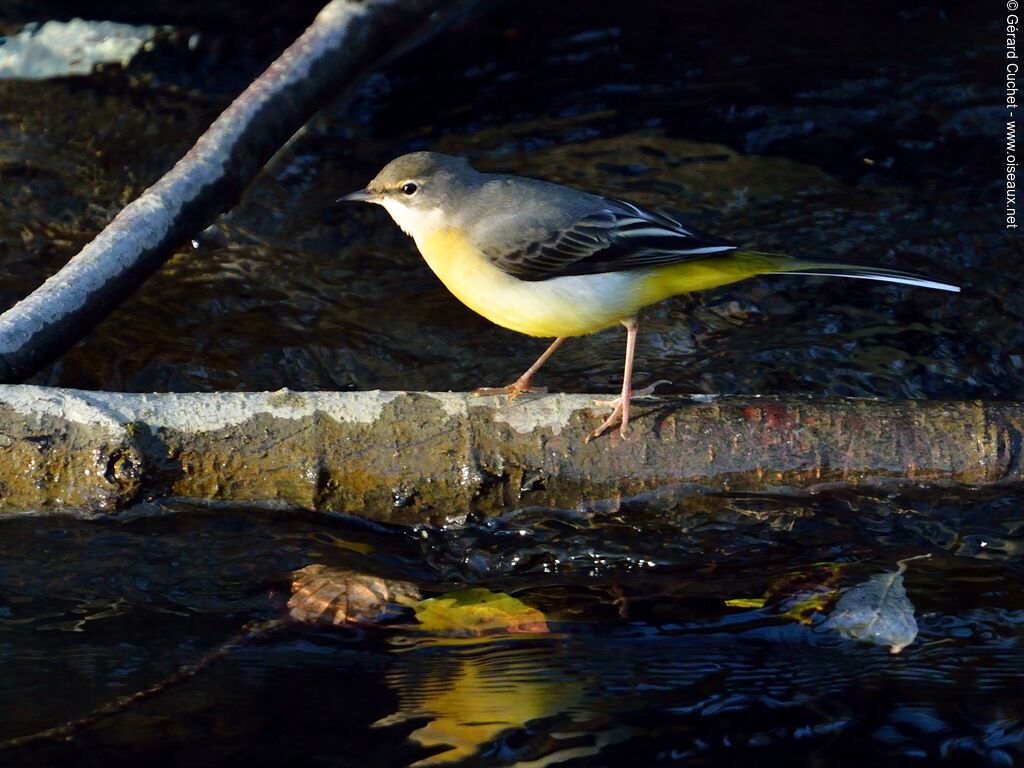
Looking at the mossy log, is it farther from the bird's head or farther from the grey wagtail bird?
the bird's head

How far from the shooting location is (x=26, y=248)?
784cm

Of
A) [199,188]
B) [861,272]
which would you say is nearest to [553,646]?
[861,272]

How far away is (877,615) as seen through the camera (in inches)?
180

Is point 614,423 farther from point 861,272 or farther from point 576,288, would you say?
point 861,272

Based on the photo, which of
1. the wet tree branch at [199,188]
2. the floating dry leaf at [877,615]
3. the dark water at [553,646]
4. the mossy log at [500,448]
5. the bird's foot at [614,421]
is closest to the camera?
the dark water at [553,646]

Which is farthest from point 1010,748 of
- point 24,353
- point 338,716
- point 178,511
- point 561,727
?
point 24,353

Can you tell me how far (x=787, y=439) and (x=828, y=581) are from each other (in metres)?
0.59

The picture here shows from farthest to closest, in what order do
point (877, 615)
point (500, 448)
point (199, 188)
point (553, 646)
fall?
point (199, 188)
point (500, 448)
point (877, 615)
point (553, 646)

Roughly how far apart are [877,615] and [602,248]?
208 centimetres

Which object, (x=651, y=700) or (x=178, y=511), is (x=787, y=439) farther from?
(x=178, y=511)

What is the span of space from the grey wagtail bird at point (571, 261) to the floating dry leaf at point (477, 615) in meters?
1.03

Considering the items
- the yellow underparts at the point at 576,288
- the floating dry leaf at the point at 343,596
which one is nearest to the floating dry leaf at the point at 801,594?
the floating dry leaf at the point at 343,596

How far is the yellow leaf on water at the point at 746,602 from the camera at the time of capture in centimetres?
473

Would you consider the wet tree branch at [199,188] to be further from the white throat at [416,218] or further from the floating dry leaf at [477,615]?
the floating dry leaf at [477,615]
